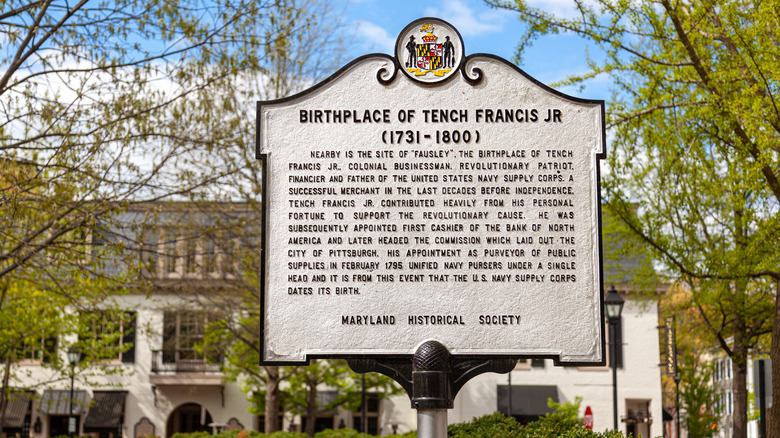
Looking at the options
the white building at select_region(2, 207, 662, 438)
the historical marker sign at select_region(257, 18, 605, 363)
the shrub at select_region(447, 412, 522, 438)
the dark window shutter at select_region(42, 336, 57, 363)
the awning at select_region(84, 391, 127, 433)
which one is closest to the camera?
the historical marker sign at select_region(257, 18, 605, 363)

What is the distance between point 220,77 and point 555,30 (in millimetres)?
5833

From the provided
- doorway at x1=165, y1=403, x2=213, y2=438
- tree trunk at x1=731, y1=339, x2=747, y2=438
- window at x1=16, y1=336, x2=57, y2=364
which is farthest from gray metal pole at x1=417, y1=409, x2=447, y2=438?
doorway at x1=165, y1=403, x2=213, y2=438

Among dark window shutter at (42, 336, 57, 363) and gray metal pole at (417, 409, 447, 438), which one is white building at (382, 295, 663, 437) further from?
gray metal pole at (417, 409, 447, 438)

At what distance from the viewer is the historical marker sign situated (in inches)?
243

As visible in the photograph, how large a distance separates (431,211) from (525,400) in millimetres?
32853

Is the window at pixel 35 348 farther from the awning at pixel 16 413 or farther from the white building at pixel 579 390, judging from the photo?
the white building at pixel 579 390

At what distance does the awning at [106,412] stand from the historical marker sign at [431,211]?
34834 mm

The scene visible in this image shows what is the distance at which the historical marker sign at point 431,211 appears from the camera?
618 centimetres

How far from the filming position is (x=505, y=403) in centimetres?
3734

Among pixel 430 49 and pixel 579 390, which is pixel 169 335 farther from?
pixel 430 49

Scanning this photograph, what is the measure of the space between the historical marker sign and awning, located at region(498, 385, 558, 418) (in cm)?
3220

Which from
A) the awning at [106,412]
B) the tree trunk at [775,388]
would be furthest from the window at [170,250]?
the awning at [106,412]

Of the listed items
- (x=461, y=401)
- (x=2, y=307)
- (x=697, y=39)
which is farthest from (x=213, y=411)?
(x=697, y=39)

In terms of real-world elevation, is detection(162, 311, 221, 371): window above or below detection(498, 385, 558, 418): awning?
above
